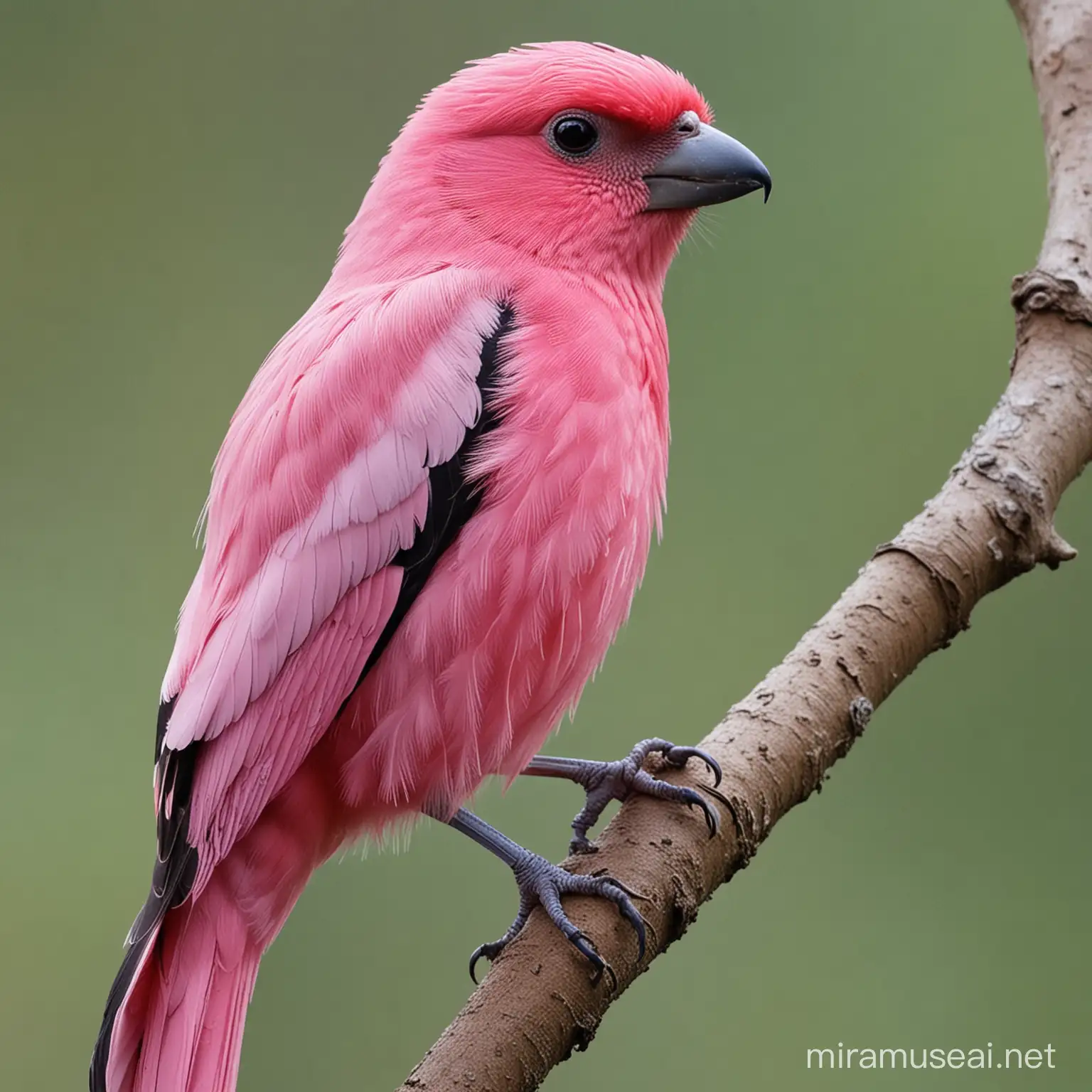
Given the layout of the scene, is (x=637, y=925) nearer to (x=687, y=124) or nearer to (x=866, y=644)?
(x=866, y=644)

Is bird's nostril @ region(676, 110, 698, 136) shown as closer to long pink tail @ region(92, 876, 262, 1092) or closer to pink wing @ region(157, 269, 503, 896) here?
pink wing @ region(157, 269, 503, 896)

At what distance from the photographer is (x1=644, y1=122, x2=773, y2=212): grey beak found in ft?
8.84

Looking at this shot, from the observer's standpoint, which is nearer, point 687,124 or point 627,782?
point 627,782

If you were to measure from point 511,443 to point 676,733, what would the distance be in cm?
183

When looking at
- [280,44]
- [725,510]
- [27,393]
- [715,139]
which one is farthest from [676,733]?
[280,44]

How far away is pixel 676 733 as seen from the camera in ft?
13.3

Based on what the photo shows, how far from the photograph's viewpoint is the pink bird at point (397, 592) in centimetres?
229

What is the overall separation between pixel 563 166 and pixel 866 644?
3.21 ft

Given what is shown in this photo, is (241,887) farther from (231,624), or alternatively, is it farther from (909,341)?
(909,341)

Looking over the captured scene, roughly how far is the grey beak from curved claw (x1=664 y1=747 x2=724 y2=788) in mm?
952

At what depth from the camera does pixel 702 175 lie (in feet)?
8.86

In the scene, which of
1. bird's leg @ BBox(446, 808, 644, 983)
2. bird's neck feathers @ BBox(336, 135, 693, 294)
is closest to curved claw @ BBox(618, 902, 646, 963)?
bird's leg @ BBox(446, 808, 644, 983)

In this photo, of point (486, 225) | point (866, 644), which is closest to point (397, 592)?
point (486, 225)

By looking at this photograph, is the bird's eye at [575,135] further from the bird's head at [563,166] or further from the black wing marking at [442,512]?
the black wing marking at [442,512]
